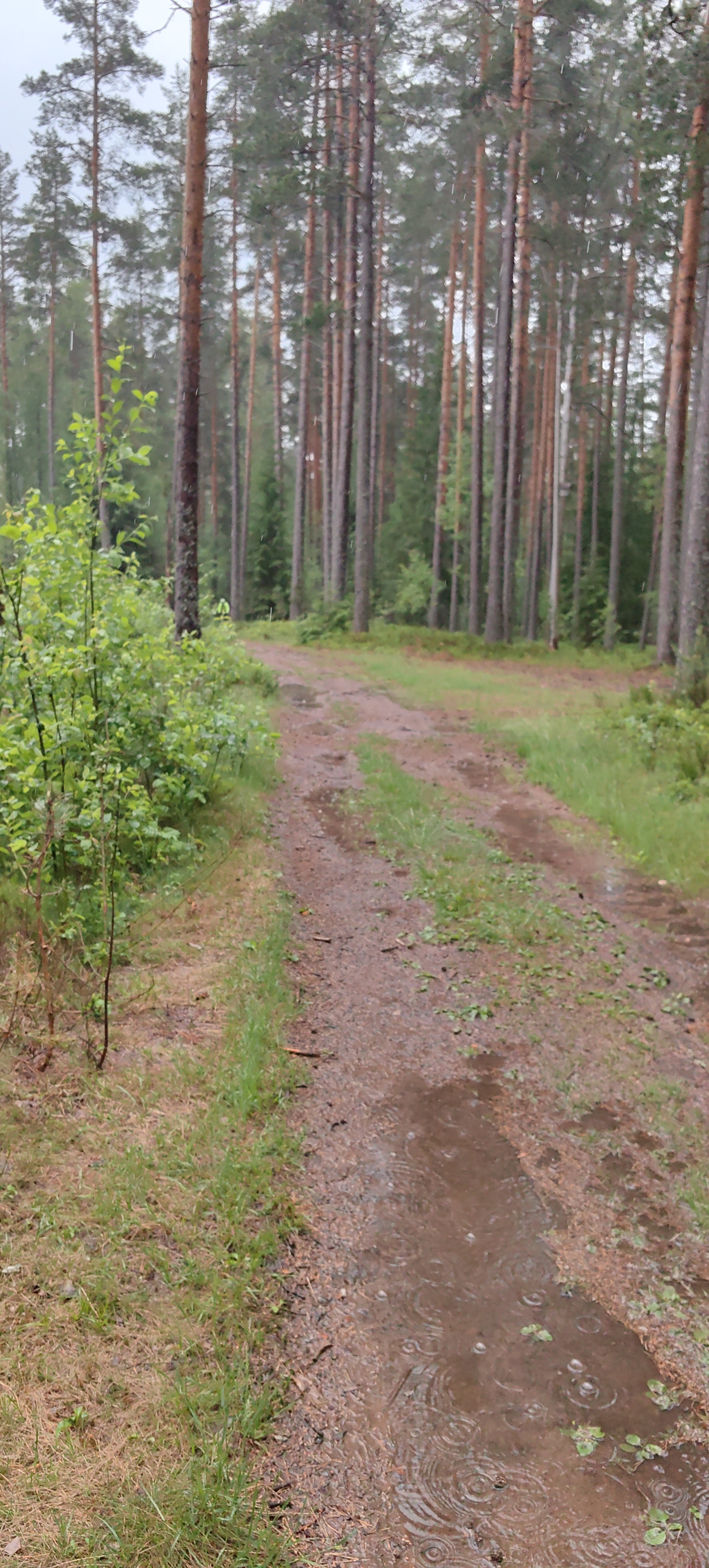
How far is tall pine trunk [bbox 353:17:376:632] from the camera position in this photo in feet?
63.2

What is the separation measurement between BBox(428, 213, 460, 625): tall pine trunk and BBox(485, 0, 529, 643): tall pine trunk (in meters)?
4.43

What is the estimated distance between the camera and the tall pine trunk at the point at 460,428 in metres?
26.0

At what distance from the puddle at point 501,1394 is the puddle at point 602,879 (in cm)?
303

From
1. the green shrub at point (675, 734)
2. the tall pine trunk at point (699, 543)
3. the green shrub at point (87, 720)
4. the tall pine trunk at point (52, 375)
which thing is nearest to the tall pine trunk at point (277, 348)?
the tall pine trunk at point (52, 375)

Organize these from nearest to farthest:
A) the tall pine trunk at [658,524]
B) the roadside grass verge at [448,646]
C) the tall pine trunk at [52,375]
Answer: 1. the roadside grass verge at [448,646]
2. the tall pine trunk at [658,524]
3. the tall pine trunk at [52,375]

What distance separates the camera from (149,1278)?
2979 millimetres

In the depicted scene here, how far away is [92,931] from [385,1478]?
10.4ft

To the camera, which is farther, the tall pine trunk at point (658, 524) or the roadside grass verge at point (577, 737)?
the tall pine trunk at point (658, 524)

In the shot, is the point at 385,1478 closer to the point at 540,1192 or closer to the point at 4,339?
the point at 540,1192

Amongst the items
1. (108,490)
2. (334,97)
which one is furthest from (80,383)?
(108,490)

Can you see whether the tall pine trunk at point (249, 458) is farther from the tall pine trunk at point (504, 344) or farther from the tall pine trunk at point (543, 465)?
the tall pine trunk at point (504, 344)

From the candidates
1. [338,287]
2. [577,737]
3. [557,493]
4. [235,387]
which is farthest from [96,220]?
[577,737]

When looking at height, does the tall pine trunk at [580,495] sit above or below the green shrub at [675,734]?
above

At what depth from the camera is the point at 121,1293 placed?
2883 mm
